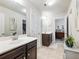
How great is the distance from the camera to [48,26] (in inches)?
220

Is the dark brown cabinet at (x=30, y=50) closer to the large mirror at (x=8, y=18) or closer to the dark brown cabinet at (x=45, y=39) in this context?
the large mirror at (x=8, y=18)

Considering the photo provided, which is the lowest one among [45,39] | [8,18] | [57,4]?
[45,39]

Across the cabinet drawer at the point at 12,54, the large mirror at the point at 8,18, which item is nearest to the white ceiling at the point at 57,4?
the large mirror at the point at 8,18

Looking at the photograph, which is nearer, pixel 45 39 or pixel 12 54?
pixel 12 54

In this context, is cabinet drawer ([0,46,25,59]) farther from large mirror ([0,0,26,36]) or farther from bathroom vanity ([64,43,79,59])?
bathroom vanity ([64,43,79,59])

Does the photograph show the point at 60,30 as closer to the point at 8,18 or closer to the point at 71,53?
the point at 71,53

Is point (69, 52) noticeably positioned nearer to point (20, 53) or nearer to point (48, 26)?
point (20, 53)

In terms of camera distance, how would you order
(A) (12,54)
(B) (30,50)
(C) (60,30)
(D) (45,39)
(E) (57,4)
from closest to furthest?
(A) (12,54)
(B) (30,50)
(E) (57,4)
(D) (45,39)
(C) (60,30)

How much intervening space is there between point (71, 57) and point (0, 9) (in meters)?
1.99

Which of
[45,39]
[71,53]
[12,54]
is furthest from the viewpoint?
[45,39]

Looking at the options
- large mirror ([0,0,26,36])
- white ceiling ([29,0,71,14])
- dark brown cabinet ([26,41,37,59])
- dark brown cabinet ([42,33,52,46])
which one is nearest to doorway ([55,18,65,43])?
white ceiling ([29,0,71,14])

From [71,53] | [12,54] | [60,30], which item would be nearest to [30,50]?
[12,54]

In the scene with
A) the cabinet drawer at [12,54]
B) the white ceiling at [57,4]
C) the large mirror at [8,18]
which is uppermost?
the white ceiling at [57,4]

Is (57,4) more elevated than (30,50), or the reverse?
(57,4)
